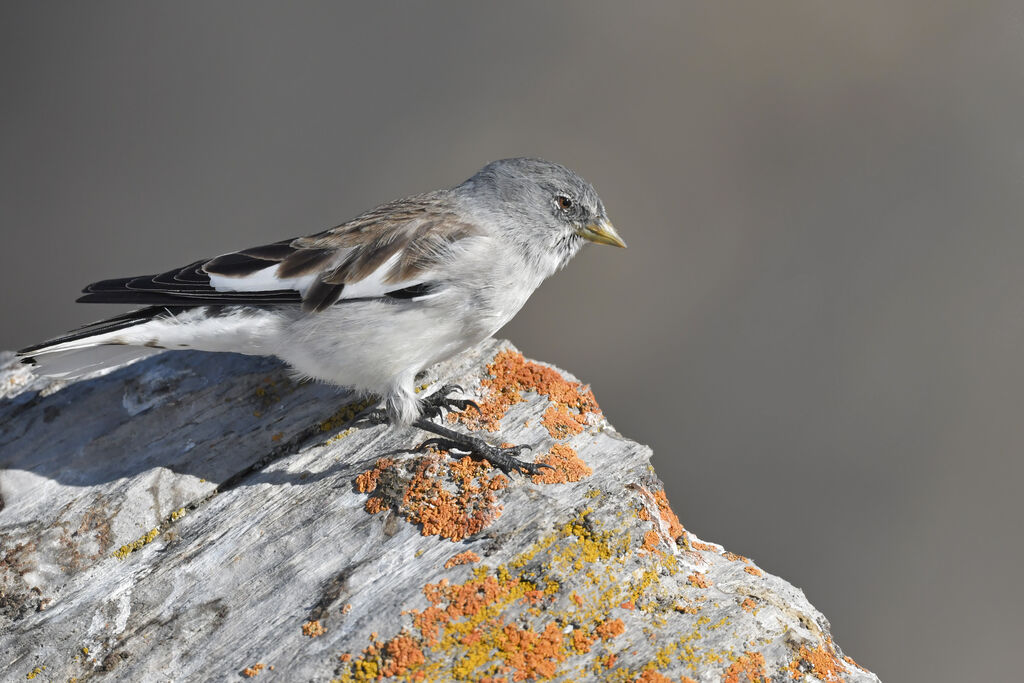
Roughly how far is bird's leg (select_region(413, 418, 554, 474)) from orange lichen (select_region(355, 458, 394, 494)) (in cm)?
31

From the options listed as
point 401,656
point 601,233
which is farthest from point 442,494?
point 601,233

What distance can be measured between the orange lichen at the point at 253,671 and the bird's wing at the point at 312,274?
1.84 metres

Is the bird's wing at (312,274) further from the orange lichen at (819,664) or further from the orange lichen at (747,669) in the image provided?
the orange lichen at (819,664)

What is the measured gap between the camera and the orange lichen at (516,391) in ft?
15.0

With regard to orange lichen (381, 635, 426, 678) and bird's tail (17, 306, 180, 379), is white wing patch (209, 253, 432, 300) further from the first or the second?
orange lichen (381, 635, 426, 678)

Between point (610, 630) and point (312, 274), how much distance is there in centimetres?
236

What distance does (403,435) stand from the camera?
449 centimetres

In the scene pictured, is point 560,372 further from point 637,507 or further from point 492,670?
point 492,670

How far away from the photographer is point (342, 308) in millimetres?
4582

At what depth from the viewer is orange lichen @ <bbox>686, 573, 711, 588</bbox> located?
3.58 meters

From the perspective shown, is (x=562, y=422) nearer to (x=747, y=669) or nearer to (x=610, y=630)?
(x=610, y=630)

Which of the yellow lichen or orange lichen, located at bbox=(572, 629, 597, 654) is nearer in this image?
orange lichen, located at bbox=(572, 629, 597, 654)

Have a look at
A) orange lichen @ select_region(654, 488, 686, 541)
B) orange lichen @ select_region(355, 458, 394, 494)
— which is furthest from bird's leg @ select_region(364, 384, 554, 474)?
orange lichen @ select_region(654, 488, 686, 541)

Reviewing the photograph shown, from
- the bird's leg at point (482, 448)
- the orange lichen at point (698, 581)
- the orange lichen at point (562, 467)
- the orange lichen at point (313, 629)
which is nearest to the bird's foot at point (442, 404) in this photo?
the bird's leg at point (482, 448)
